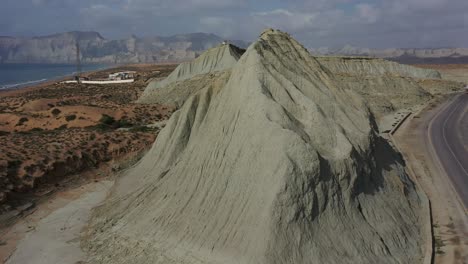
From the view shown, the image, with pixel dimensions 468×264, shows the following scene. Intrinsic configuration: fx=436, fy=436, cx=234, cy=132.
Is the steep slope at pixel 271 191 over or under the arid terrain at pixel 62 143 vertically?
over

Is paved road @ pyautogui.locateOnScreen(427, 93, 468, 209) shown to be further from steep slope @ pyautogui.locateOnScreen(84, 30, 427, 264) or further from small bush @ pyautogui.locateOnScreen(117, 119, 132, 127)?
small bush @ pyautogui.locateOnScreen(117, 119, 132, 127)

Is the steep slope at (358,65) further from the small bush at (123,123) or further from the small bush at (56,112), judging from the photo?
the small bush at (56,112)

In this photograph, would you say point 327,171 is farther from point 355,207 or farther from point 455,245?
point 455,245

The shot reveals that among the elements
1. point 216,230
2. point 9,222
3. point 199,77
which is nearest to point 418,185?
point 216,230

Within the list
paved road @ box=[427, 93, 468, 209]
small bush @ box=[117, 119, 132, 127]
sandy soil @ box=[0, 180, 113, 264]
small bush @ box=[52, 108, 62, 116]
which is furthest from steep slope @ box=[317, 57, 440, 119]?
sandy soil @ box=[0, 180, 113, 264]

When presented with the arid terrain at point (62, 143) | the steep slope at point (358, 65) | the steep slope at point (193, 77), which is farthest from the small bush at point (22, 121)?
the steep slope at point (358, 65)

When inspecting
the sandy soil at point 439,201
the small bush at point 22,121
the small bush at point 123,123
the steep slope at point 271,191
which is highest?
the steep slope at point 271,191

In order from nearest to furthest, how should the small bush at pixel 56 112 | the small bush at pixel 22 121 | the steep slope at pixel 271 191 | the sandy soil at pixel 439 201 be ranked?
the steep slope at pixel 271 191 < the sandy soil at pixel 439 201 < the small bush at pixel 22 121 < the small bush at pixel 56 112

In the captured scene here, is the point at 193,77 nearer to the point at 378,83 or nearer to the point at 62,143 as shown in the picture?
the point at 378,83
